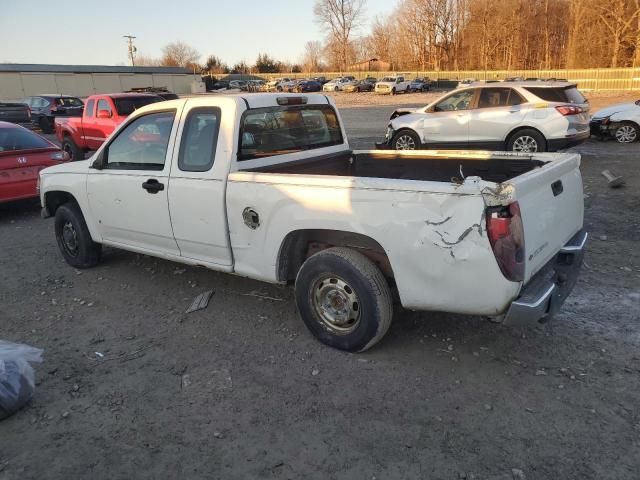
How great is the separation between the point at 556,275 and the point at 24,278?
207 inches

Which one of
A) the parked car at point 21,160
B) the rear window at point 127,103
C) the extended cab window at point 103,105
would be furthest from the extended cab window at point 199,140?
the extended cab window at point 103,105

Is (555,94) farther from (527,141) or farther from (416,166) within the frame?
(416,166)

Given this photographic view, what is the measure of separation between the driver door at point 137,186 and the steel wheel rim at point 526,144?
8.44 meters

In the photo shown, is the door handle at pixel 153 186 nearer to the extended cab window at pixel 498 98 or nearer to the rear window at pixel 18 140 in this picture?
the rear window at pixel 18 140

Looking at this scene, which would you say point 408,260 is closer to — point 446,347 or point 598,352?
point 446,347

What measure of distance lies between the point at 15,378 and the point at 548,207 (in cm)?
349

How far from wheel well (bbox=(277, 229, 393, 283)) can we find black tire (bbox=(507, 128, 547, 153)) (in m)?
8.01

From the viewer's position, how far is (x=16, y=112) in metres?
20.8

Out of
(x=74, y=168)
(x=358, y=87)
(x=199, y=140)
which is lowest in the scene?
(x=74, y=168)

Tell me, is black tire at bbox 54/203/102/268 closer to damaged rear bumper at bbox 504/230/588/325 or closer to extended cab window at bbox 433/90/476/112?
damaged rear bumper at bbox 504/230/588/325

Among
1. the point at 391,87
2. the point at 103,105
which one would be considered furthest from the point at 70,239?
the point at 391,87

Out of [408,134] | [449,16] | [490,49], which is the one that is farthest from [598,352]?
[449,16]

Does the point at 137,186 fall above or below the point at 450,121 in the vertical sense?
above

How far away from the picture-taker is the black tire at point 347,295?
3430mm
